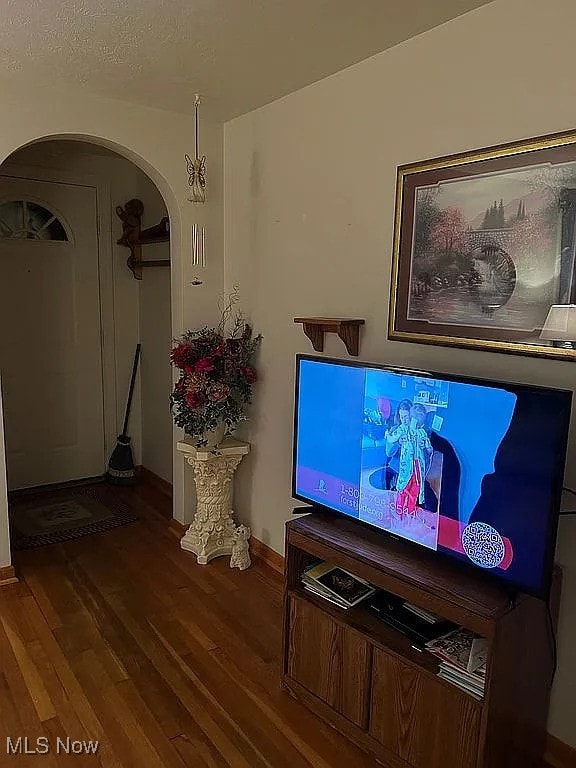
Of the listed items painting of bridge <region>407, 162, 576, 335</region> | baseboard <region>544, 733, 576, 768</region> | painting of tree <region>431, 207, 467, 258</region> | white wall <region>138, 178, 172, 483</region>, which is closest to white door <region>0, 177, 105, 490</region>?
white wall <region>138, 178, 172, 483</region>

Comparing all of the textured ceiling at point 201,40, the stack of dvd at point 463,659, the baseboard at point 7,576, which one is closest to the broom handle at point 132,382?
the baseboard at point 7,576

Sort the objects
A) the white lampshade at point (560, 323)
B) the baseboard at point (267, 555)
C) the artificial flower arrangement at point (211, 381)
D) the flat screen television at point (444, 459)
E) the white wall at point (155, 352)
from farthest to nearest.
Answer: the white wall at point (155, 352)
the baseboard at point (267, 555)
the artificial flower arrangement at point (211, 381)
the white lampshade at point (560, 323)
the flat screen television at point (444, 459)

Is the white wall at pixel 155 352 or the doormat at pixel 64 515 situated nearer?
the doormat at pixel 64 515

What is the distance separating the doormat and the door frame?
45 centimetres

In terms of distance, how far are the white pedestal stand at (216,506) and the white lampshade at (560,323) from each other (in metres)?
1.87

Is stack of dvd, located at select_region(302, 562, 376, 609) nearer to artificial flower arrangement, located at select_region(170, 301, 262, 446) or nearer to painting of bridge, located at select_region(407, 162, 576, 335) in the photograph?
painting of bridge, located at select_region(407, 162, 576, 335)

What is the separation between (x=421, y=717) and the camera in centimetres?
184

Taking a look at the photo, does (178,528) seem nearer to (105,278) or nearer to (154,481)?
(154,481)

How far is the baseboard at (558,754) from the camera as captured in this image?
1964 mm

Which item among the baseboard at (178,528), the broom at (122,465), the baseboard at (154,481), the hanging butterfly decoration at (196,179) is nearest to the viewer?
the hanging butterfly decoration at (196,179)

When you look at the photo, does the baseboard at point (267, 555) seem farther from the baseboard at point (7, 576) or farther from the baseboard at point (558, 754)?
the baseboard at point (558, 754)

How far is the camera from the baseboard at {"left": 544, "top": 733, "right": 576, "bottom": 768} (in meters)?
1.96

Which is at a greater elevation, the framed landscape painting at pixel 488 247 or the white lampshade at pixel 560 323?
the framed landscape painting at pixel 488 247

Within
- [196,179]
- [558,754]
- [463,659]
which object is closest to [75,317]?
[196,179]
